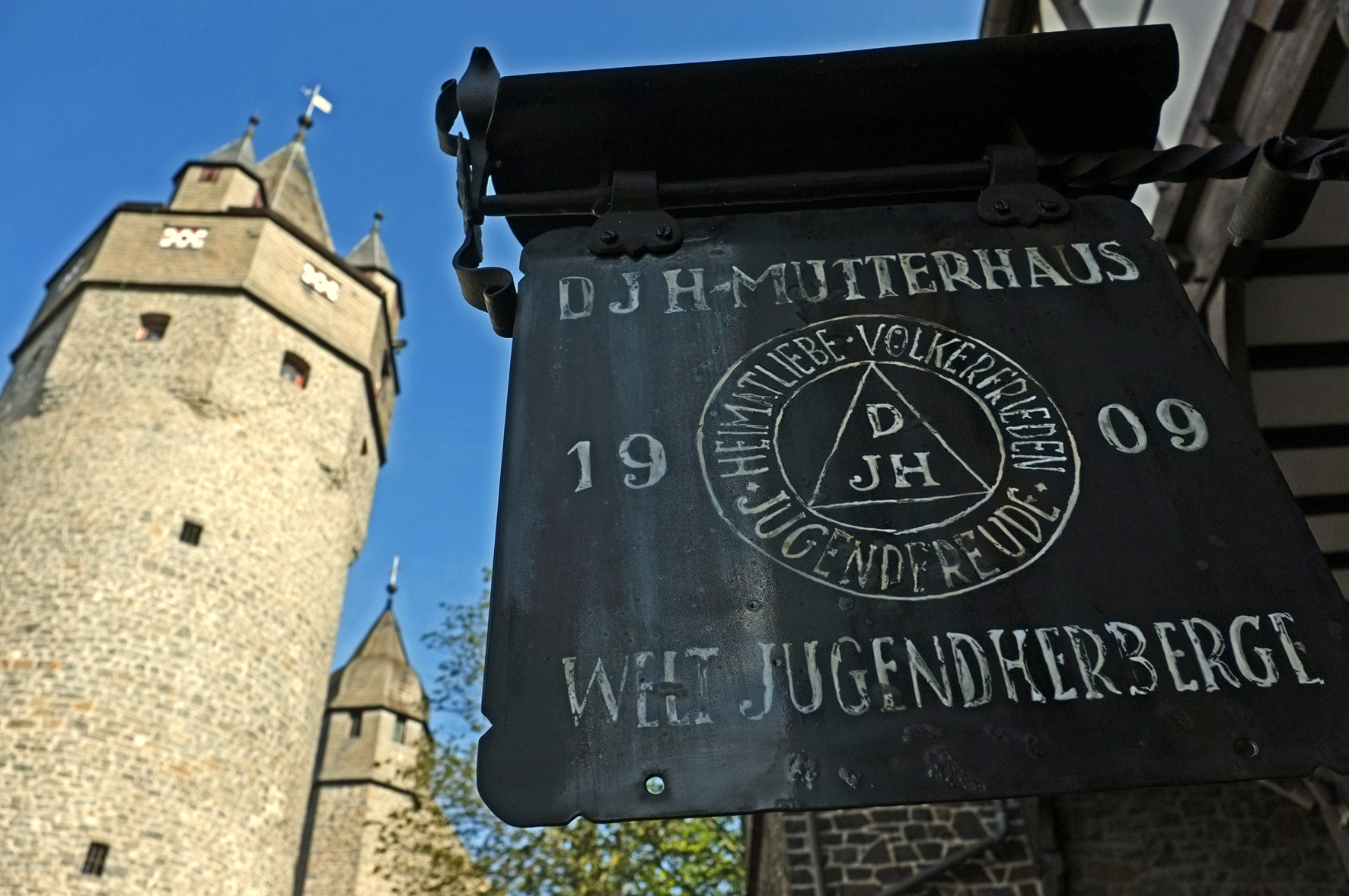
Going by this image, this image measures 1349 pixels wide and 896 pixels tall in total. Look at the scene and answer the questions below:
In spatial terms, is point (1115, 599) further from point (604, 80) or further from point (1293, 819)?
point (1293, 819)

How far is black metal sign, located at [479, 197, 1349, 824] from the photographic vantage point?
1.85 meters

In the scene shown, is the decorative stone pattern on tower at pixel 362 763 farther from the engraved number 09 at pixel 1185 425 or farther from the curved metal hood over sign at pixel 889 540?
the engraved number 09 at pixel 1185 425

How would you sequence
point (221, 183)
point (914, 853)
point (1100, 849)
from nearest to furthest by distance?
point (1100, 849) < point (914, 853) < point (221, 183)

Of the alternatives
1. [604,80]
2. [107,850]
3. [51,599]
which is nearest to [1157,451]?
[604,80]

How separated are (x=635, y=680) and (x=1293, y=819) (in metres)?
8.06

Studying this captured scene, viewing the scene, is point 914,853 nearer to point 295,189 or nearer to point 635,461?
point 635,461

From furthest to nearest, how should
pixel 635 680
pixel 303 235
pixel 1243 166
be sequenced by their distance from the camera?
pixel 303 235 < pixel 1243 166 < pixel 635 680

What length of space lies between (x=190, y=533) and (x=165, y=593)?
1.17 metres

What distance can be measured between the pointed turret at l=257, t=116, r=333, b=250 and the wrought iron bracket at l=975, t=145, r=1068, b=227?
79.1 ft

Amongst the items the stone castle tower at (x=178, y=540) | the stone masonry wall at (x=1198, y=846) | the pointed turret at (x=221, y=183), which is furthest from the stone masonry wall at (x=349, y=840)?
the stone masonry wall at (x=1198, y=846)

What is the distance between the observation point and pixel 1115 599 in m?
2.02

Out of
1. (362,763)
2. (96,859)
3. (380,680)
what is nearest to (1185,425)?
(96,859)

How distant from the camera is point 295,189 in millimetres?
26906

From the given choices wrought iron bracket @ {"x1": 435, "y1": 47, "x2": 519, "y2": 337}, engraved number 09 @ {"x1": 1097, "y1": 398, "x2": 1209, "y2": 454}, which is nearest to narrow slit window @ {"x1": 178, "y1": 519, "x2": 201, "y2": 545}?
wrought iron bracket @ {"x1": 435, "y1": 47, "x2": 519, "y2": 337}
